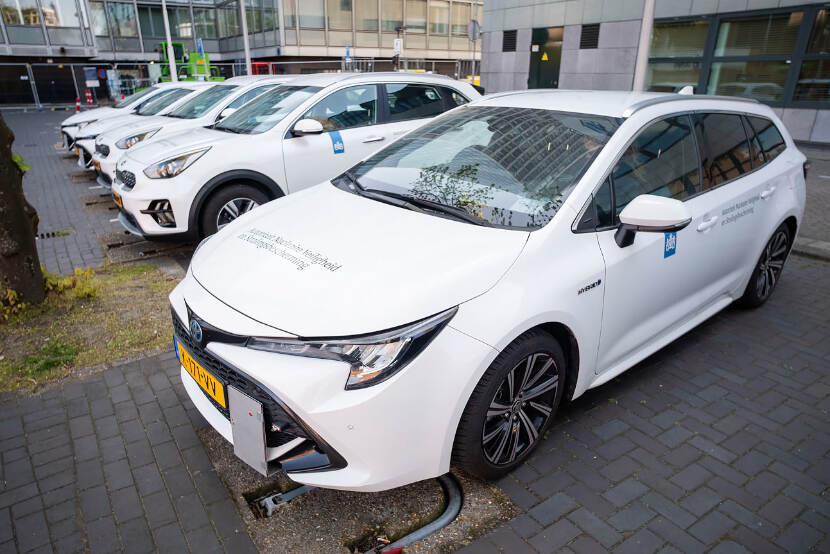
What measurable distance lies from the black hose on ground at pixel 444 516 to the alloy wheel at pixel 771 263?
321 cm

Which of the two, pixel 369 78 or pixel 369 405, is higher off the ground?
pixel 369 78

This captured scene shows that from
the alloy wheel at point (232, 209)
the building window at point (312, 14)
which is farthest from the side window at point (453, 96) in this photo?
the building window at point (312, 14)

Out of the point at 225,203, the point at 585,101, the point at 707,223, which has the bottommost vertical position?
the point at 225,203

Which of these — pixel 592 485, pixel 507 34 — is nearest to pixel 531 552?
pixel 592 485

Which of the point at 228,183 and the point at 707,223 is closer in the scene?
the point at 707,223

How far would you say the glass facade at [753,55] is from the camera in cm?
1265

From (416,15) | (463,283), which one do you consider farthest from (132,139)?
(416,15)

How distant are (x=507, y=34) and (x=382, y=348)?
71.4 ft

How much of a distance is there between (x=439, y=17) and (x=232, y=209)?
39673 millimetres

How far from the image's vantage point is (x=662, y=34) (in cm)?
1606

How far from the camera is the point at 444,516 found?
2543mm

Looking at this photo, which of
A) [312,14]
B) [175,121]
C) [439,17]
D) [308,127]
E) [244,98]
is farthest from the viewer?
[439,17]

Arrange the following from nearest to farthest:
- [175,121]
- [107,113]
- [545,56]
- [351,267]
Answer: [351,267]
[175,121]
[107,113]
[545,56]

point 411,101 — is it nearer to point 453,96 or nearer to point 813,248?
point 453,96
